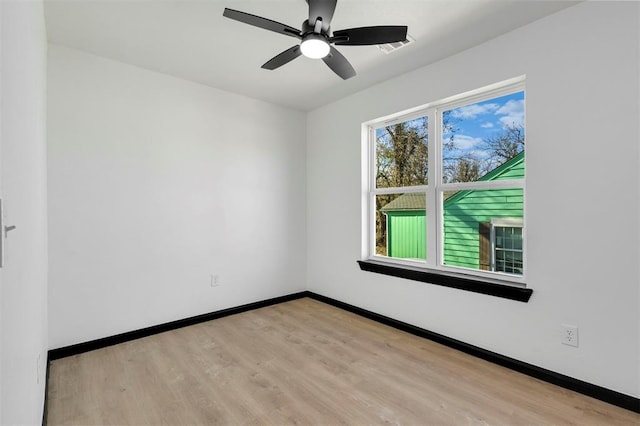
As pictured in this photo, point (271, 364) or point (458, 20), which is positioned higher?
point (458, 20)

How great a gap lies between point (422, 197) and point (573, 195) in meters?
1.25

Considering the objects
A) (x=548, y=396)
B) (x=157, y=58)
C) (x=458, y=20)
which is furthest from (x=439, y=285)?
(x=157, y=58)

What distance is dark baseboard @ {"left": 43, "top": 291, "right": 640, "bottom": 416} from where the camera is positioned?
2.00 meters

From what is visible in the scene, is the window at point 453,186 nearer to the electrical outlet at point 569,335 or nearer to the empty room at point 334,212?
the empty room at point 334,212

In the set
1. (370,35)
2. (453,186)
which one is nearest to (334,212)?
(453,186)

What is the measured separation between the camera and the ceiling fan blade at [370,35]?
6.04 ft

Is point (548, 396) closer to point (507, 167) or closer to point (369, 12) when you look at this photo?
point (507, 167)

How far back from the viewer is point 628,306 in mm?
1935

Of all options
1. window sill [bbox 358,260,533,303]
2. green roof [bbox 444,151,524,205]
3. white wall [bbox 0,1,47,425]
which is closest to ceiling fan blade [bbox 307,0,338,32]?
white wall [bbox 0,1,47,425]

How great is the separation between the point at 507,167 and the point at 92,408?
346 centimetres

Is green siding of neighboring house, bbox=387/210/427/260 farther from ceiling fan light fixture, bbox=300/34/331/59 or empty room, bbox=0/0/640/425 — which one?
ceiling fan light fixture, bbox=300/34/331/59

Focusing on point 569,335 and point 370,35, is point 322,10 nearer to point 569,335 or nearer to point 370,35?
point 370,35

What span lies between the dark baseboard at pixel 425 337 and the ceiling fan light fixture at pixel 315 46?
2.56 meters

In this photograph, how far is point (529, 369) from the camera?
90.7 inches
